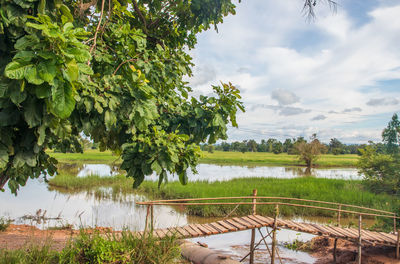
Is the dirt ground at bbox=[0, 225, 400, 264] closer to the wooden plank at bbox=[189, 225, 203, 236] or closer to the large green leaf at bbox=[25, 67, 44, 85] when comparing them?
the wooden plank at bbox=[189, 225, 203, 236]

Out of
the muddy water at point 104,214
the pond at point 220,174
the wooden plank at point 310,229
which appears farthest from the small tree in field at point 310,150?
the wooden plank at point 310,229

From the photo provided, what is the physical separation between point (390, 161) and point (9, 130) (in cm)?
1588

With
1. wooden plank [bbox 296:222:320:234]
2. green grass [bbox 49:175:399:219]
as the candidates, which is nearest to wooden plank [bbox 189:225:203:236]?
wooden plank [bbox 296:222:320:234]

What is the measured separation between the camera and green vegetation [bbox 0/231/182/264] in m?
3.27

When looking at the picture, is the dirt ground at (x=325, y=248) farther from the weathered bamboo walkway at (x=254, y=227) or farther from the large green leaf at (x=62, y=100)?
the large green leaf at (x=62, y=100)

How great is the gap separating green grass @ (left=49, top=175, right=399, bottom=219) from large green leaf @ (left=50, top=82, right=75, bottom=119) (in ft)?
27.7

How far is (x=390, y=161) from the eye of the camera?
14.2 meters

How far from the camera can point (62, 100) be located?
5.22 feet

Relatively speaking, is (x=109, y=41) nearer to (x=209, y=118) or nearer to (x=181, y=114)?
(x=181, y=114)

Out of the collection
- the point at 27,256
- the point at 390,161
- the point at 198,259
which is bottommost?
the point at 198,259

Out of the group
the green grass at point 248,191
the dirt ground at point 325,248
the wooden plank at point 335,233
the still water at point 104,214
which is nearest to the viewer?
the wooden plank at point 335,233

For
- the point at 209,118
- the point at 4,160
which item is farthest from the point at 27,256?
the point at 209,118

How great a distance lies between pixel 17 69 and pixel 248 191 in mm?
12384

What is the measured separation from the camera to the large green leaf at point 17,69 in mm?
1503
